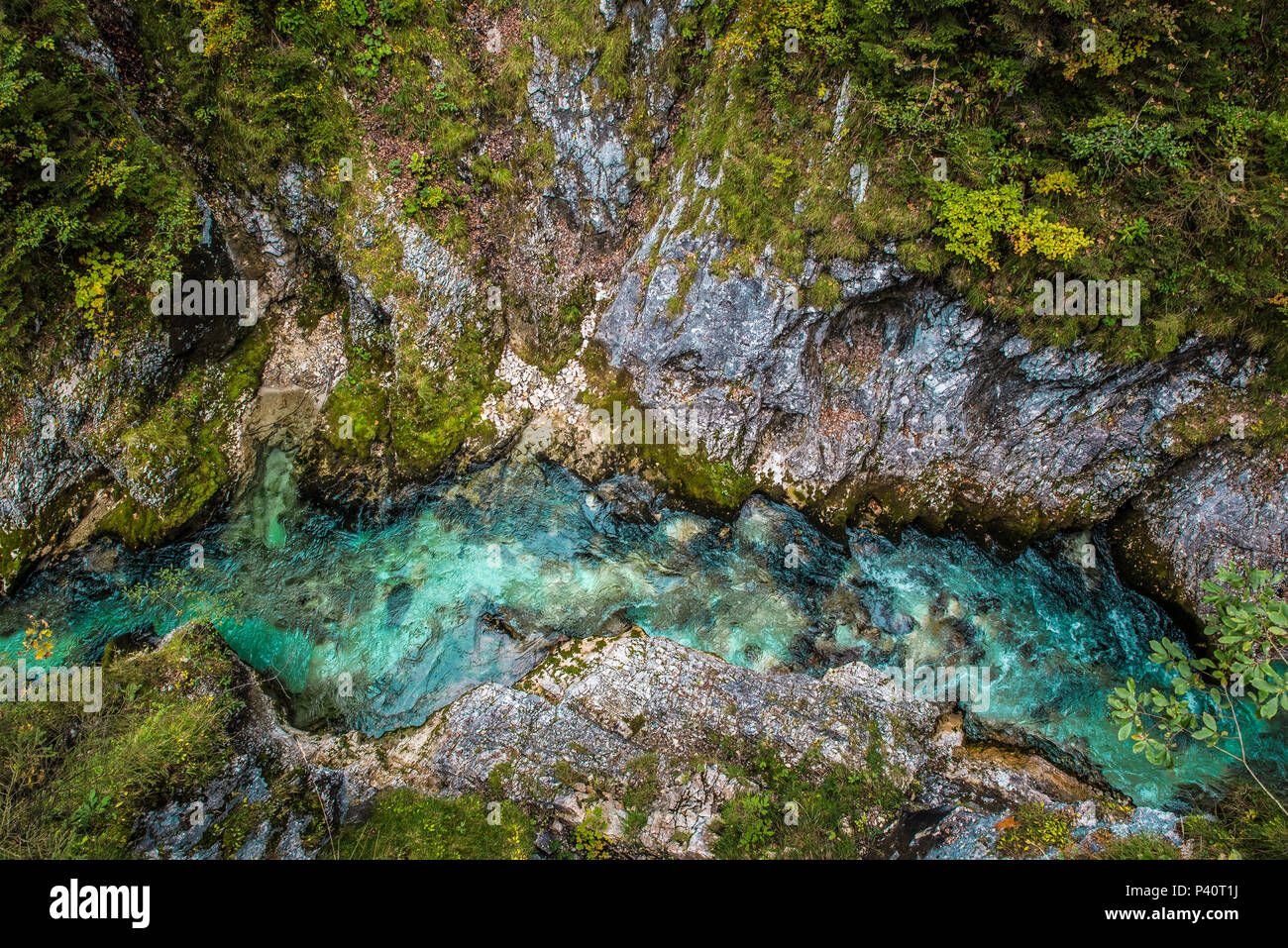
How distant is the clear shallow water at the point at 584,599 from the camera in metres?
9.88

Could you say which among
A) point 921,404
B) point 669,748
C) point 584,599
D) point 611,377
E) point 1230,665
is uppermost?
point 611,377

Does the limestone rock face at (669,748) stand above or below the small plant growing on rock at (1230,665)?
below

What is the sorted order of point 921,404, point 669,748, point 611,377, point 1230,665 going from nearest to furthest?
point 1230,665, point 669,748, point 921,404, point 611,377

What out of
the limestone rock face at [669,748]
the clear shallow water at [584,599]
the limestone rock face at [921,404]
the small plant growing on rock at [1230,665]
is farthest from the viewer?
the clear shallow water at [584,599]

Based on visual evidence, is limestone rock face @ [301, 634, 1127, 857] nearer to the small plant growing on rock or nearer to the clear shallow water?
the clear shallow water

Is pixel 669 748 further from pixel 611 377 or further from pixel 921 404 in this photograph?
pixel 921 404

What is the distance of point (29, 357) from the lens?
30.8 ft

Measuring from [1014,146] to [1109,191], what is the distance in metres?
1.58

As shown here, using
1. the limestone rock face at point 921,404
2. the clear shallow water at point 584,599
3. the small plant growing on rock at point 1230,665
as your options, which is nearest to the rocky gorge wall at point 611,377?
the limestone rock face at point 921,404

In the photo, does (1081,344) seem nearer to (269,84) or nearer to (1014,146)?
(1014,146)

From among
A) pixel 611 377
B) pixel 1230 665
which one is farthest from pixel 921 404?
pixel 611 377

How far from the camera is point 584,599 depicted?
427 inches

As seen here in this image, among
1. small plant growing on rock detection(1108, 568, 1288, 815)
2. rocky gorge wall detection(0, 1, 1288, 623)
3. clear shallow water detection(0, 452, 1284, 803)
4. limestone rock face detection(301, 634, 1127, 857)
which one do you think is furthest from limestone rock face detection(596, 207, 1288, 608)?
limestone rock face detection(301, 634, 1127, 857)

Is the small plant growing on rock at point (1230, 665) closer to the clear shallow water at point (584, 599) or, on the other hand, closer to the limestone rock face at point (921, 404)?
the limestone rock face at point (921, 404)
